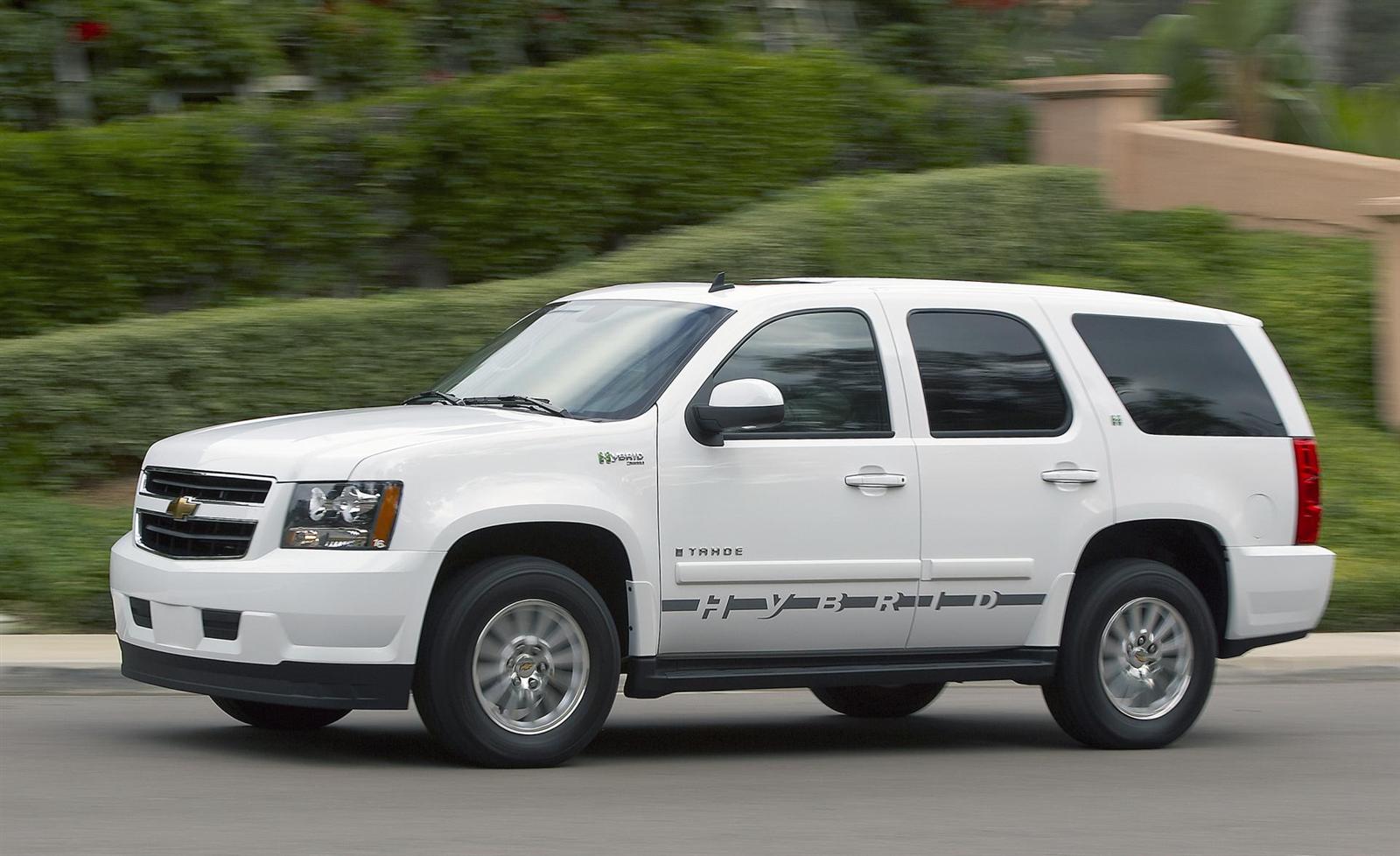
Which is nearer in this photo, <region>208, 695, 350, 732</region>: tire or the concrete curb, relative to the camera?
<region>208, 695, 350, 732</region>: tire

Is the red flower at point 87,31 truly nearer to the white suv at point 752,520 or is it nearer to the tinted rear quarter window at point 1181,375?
the white suv at point 752,520

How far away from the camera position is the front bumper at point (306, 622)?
7.17 m

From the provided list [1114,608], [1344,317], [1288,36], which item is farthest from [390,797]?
[1288,36]

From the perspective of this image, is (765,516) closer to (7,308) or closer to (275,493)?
(275,493)

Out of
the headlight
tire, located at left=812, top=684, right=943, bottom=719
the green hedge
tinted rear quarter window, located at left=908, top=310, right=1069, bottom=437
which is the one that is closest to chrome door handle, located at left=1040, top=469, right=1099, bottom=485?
tinted rear quarter window, located at left=908, top=310, right=1069, bottom=437

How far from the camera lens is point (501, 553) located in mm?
7711

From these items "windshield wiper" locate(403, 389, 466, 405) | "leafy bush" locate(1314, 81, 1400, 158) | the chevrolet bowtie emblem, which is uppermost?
"leafy bush" locate(1314, 81, 1400, 158)

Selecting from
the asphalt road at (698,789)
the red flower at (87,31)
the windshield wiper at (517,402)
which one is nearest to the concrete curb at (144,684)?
the asphalt road at (698,789)

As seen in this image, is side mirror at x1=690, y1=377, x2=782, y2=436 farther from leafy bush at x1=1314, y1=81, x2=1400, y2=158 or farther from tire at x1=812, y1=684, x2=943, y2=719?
leafy bush at x1=1314, y1=81, x2=1400, y2=158

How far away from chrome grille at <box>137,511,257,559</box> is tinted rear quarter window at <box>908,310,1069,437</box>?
281cm

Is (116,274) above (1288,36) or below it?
below

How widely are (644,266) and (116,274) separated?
375cm

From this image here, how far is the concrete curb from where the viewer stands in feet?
31.8

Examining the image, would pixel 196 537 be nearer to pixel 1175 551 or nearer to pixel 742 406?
pixel 742 406
